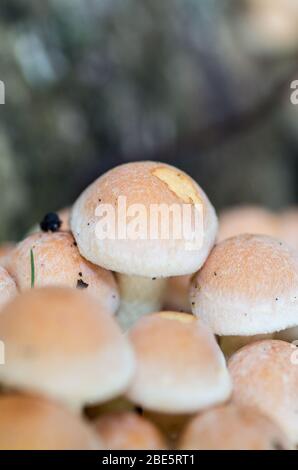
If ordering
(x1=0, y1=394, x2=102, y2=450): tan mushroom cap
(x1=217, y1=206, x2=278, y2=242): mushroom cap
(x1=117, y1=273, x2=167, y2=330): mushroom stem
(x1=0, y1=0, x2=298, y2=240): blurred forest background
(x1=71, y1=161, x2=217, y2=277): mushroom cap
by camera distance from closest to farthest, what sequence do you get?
(x1=0, y1=394, x2=102, y2=450): tan mushroom cap, (x1=71, y1=161, x2=217, y2=277): mushroom cap, (x1=117, y1=273, x2=167, y2=330): mushroom stem, (x1=217, y1=206, x2=278, y2=242): mushroom cap, (x1=0, y1=0, x2=298, y2=240): blurred forest background

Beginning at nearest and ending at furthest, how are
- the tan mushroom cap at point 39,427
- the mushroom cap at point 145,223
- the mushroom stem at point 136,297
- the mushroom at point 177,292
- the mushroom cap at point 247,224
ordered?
the tan mushroom cap at point 39,427 → the mushroom cap at point 145,223 → the mushroom stem at point 136,297 → the mushroom at point 177,292 → the mushroom cap at point 247,224

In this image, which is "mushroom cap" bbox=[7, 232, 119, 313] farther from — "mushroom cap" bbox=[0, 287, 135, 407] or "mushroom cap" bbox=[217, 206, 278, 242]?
"mushroom cap" bbox=[217, 206, 278, 242]

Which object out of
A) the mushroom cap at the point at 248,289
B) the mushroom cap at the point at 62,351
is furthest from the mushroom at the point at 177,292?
the mushroom cap at the point at 62,351

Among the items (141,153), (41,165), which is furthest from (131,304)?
(141,153)

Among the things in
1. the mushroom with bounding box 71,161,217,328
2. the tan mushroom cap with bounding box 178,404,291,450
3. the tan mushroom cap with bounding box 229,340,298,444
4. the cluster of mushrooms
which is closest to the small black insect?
the cluster of mushrooms

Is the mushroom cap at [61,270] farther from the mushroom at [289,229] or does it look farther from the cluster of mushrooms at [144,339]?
the mushroom at [289,229]

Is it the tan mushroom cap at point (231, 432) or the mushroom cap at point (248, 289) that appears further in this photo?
the mushroom cap at point (248, 289)

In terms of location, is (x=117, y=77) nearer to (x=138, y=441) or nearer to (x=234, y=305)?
(x=234, y=305)
